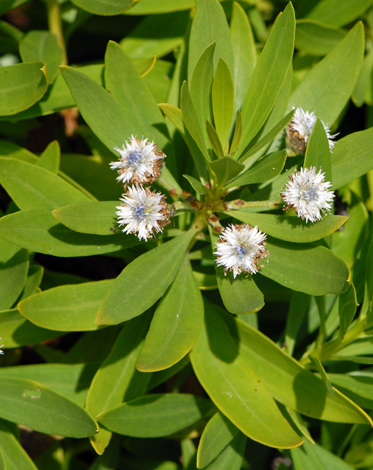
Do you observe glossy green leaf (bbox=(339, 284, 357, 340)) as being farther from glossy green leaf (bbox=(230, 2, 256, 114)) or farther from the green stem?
the green stem


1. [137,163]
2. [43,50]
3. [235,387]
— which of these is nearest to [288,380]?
[235,387]

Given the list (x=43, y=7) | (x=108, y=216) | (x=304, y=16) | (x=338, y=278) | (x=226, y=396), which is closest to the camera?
(x=338, y=278)

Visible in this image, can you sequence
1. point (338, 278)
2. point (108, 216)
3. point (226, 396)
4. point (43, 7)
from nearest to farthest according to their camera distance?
point (338, 278), point (108, 216), point (226, 396), point (43, 7)

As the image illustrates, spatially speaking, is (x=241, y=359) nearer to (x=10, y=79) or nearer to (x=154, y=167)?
(x=154, y=167)

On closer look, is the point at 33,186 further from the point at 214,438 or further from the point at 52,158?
the point at 214,438

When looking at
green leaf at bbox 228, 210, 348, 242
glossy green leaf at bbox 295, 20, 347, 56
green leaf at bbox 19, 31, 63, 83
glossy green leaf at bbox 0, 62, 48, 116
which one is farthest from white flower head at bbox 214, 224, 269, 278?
glossy green leaf at bbox 295, 20, 347, 56

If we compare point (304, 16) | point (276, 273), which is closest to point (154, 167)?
point (276, 273)
